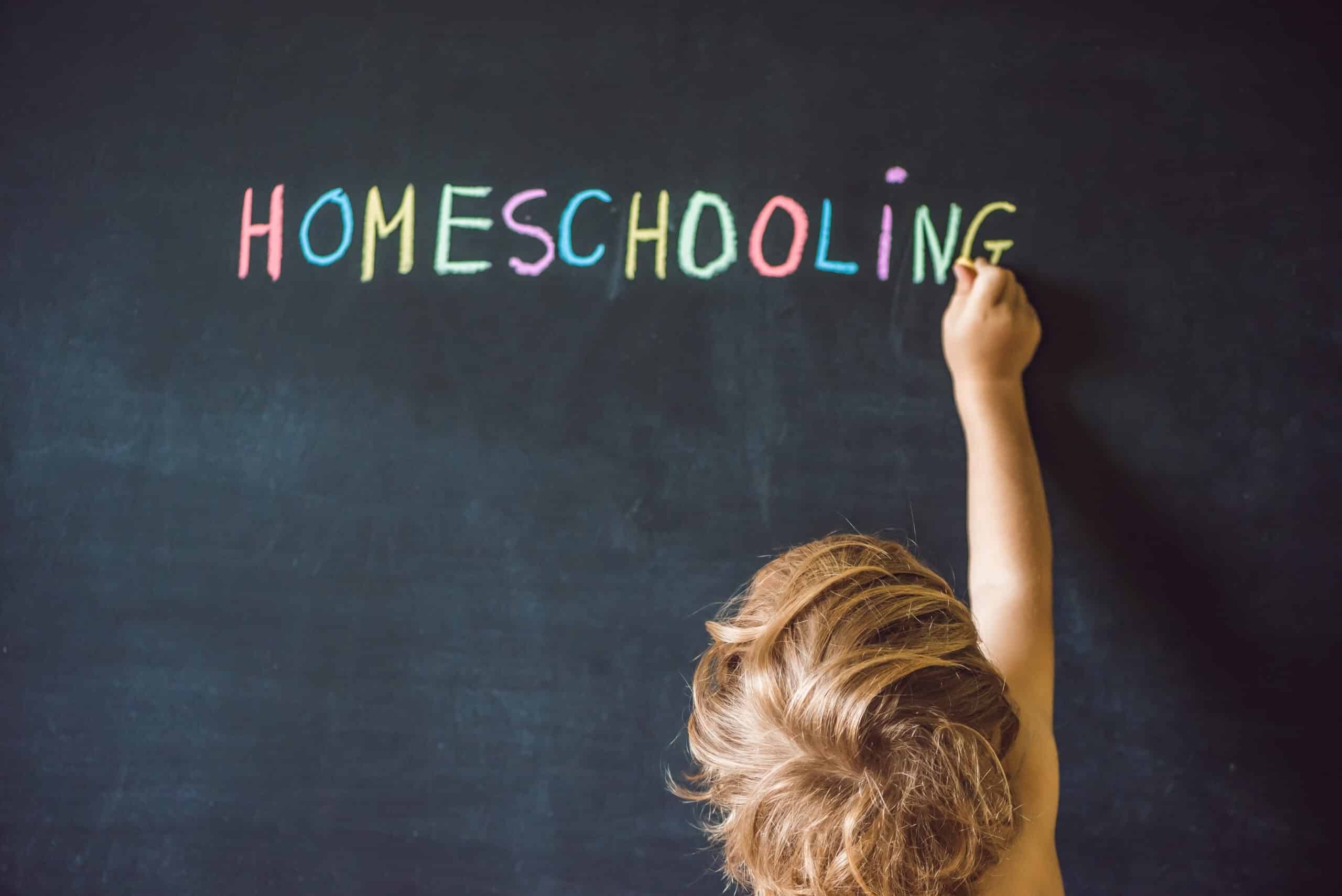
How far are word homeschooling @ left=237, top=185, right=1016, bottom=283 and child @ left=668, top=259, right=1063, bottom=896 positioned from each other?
0.33m

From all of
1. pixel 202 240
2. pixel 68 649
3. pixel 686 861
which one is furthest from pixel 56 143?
pixel 686 861

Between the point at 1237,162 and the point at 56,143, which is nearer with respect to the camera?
the point at 1237,162

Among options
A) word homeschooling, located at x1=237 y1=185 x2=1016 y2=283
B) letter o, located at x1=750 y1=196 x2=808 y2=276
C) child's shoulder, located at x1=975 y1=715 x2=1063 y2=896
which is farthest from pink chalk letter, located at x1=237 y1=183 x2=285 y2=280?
child's shoulder, located at x1=975 y1=715 x2=1063 y2=896

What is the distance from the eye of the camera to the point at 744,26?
86cm

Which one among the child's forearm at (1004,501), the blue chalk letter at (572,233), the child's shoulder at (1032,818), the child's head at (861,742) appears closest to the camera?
the child's head at (861,742)

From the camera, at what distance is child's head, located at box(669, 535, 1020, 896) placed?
20.5 inches

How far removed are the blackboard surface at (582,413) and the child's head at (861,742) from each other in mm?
301

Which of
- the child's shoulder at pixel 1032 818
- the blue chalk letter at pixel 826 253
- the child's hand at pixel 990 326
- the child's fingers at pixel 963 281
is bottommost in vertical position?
the child's shoulder at pixel 1032 818

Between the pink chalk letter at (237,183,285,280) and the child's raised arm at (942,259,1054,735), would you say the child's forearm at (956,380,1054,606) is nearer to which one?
the child's raised arm at (942,259,1054,735)

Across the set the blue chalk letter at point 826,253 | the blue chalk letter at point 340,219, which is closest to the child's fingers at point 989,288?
the blue chalk letter at point 826,253

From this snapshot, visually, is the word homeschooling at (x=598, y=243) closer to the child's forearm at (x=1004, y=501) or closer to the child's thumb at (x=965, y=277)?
the child's thumb at (x=965, y=277)

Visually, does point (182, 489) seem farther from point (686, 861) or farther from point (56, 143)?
point (686, 861)

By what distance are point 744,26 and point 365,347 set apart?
518 mm

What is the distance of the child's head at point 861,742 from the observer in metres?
0.52
